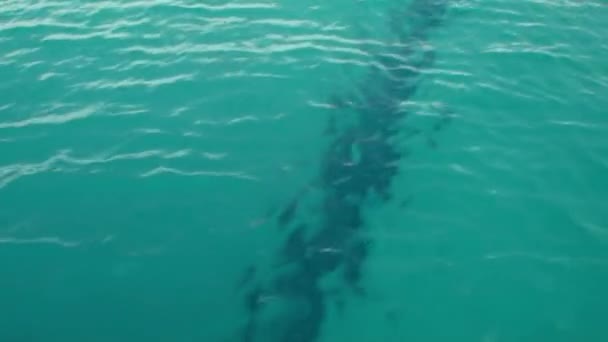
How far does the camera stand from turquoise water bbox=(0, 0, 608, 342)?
7.72m

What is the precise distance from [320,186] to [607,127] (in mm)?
5719

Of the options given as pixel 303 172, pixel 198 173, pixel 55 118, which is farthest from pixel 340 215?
pixel 55 118

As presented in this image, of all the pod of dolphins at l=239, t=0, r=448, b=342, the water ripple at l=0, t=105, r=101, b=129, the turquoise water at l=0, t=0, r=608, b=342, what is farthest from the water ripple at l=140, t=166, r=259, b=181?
the water ripple at l=0, t=105, r=101, b=129

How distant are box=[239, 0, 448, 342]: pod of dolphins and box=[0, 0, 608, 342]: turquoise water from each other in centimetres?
4

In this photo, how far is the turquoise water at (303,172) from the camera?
25.3 feet

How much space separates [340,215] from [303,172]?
1117 mm

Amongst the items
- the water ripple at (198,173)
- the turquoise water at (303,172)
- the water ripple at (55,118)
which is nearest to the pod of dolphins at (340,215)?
the turquoise water at (303,172)

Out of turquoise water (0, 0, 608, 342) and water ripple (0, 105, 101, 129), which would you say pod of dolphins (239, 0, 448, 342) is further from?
water ripple (0, 105, 101, 129)

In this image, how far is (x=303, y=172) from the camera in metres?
9.59

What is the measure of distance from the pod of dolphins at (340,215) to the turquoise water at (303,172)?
4cm

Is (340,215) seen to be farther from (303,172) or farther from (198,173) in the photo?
(198,173)

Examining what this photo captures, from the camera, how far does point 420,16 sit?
13523mm

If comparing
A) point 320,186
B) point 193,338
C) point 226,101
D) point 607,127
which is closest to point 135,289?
point 193,338

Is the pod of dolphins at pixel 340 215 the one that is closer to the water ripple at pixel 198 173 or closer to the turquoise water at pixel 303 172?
the turquoise water at pixel 303 172
